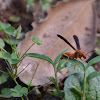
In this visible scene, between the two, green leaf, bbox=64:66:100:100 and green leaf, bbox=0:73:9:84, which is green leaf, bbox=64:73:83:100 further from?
green leaf, bbox=0:73:9:84

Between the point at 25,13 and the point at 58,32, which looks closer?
the point at 58,32

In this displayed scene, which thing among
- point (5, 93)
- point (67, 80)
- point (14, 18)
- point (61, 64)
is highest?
point (14, 18)

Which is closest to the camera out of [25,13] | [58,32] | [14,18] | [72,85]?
[72,85]

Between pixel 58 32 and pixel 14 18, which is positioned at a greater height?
pixel 14 18

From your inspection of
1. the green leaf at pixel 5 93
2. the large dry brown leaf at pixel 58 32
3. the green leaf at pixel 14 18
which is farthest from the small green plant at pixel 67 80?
the green leaf at pixel 14 18

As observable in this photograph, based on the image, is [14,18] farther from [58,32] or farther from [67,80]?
[67,80]

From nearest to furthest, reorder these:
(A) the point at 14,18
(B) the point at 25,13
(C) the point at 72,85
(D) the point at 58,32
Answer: (C) the point at 72,85 → (D) the point at 58,32 → (A) the point at 14,18 → (B) the point at 25,13

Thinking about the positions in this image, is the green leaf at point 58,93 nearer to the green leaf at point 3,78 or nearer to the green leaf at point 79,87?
the green leaf at point 79,87

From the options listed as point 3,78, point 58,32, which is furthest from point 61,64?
point 58,32

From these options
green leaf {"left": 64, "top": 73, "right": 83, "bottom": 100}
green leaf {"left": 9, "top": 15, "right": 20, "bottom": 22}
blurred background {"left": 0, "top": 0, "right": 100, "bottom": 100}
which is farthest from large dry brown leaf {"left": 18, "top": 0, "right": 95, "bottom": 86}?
green leaf {"left": 9, "top": 15, "right": 20, "bottom": 22}
